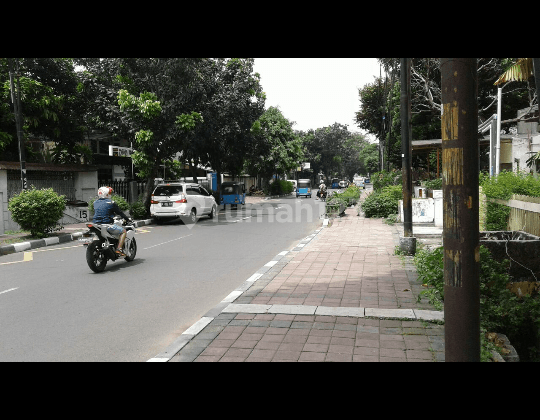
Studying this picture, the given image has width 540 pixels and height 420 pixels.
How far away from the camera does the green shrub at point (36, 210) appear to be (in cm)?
1391

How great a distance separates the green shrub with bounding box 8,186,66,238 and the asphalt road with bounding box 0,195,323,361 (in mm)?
1086

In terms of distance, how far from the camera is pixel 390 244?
38.5ft

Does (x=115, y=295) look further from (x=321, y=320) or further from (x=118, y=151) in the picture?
(x=118, y=151)

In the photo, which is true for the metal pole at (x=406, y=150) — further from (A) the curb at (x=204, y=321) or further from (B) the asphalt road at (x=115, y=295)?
(A) the curb at (x=204, y=321)

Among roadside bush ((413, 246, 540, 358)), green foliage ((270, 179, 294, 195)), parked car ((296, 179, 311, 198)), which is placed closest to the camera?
roadside bush ((413, 246, 540, 358))

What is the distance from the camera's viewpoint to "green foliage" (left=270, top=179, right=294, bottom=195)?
5184 centimetres

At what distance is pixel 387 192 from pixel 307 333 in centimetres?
1588

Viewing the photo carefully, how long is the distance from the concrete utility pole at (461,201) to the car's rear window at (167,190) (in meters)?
17.0

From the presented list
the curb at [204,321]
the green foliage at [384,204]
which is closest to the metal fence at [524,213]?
the curb at [204,321]

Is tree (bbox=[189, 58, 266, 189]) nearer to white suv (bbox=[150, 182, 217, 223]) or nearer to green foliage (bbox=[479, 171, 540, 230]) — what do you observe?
white suv (bbox=[150, 182, 217, 223])

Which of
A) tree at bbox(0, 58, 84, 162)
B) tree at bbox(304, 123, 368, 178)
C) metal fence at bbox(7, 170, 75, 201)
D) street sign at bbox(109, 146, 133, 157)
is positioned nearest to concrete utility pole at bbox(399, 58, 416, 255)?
metal fence at bbox(7, 170, 75, 201)

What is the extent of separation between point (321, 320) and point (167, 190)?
15.1 m
